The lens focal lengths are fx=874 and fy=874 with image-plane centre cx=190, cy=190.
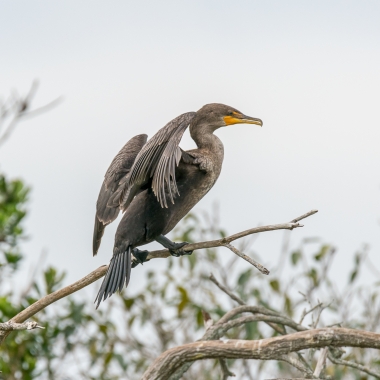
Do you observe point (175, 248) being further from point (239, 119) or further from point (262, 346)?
point (239, 119)

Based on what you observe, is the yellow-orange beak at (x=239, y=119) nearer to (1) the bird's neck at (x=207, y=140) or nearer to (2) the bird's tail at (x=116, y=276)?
(1) the bird's neck at (x=207, y=140)

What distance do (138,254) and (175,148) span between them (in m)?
0.64

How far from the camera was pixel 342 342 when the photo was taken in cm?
333

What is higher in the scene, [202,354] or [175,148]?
[175,148]

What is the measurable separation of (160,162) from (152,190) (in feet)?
1.25

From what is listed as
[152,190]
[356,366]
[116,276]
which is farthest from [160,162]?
[356,366]

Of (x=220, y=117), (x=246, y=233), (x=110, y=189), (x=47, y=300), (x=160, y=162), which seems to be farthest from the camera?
(x=220, y=117)

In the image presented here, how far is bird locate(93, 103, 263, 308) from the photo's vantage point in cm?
411

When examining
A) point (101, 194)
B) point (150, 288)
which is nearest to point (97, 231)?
point (101, 194)

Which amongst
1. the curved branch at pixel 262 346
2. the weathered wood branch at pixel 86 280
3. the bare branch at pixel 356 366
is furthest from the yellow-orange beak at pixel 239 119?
the curved branch at pixel 262 346

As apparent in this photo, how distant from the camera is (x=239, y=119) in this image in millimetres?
5160

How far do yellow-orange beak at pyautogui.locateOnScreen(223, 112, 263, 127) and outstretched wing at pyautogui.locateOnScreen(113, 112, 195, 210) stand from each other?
78cm

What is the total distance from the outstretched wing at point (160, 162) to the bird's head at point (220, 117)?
67cm

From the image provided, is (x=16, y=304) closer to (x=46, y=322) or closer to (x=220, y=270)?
(x=46, y=322)
